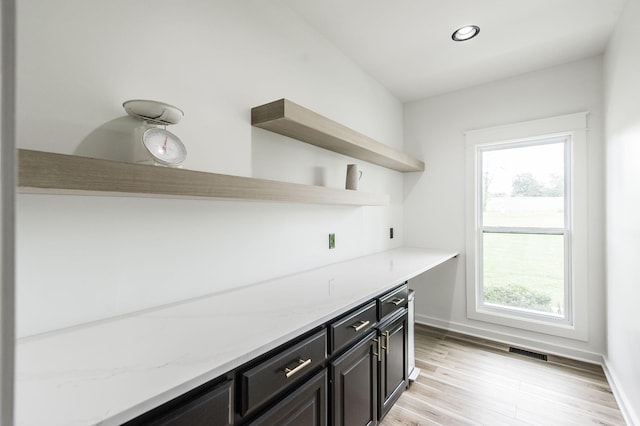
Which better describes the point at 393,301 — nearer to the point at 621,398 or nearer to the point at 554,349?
the point at 621,398

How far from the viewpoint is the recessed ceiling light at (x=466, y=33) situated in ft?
6.89

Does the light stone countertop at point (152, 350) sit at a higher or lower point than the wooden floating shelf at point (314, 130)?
lower

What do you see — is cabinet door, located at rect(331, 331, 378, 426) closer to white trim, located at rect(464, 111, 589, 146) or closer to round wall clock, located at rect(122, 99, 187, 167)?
round wall clock, located at rect(122, 99, 187, 167)

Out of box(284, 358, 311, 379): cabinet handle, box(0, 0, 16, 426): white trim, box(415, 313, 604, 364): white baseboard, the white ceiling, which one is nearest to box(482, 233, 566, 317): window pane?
box(415, 313, 604, 364): white baseboard

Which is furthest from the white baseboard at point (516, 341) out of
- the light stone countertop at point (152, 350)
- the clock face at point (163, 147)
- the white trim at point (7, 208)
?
the white trim at point (7, 208)

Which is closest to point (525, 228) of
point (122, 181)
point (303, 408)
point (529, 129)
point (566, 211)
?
point (566, 211)

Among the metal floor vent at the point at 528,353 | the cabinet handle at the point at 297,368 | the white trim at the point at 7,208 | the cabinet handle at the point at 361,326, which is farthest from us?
the metal floor vent at the point at 528,353

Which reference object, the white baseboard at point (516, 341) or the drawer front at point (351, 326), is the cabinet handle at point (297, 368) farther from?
the white baseboard at point (516, 341)

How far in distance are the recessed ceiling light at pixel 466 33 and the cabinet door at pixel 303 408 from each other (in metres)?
2.32

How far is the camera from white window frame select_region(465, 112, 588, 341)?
252 centimetres

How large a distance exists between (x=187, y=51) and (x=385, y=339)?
174 cm

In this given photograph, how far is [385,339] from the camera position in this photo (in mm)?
1692

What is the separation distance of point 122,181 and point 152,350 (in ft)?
1.64

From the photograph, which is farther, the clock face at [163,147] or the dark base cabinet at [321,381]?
the clock face at [163,147]
